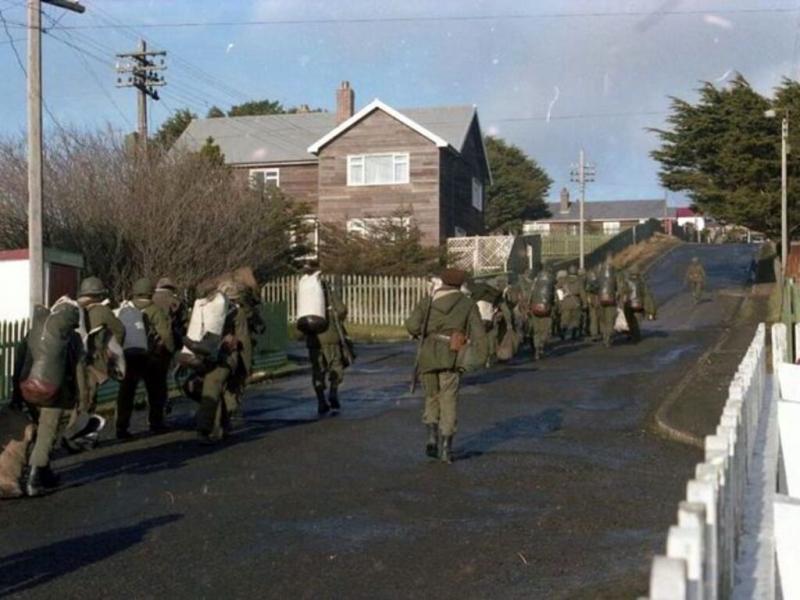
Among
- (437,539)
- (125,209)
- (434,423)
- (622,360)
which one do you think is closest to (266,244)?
(125,209)

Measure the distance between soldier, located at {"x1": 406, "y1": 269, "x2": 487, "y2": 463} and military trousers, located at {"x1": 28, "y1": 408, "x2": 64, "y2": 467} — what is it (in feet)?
10.4

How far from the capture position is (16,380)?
29.2 feet

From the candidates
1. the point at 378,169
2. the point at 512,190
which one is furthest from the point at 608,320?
the point at 512,190

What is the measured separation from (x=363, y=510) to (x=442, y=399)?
214 cm

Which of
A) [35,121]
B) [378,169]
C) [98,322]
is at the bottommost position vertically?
[98,322]

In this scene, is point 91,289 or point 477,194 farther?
point 477,194

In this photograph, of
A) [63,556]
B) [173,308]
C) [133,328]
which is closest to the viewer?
[63,556]

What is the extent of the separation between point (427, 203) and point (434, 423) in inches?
1293

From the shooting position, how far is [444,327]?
10055 millimetres

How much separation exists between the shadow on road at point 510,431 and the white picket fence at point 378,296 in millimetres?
18988

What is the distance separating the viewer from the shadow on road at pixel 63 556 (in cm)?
634

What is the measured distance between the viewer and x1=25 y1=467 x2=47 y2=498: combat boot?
8688 millimetres

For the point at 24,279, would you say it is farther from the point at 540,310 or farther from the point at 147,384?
the point at 540,310

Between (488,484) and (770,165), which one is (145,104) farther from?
(488,484)
